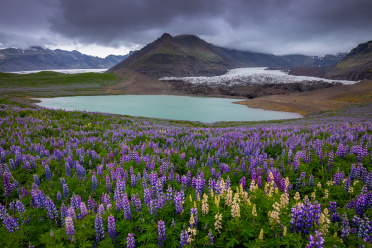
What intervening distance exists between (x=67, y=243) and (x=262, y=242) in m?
3.20

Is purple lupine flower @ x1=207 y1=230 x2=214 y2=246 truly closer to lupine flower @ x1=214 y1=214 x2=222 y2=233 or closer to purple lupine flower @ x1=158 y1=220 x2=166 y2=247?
lupine flower @ x1=214 y1=214 x2=222 y2=233

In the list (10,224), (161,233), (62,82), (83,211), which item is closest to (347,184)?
(161,233)

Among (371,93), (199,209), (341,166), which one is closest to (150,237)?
(199,209)

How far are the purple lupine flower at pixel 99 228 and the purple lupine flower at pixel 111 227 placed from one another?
4.7 inches

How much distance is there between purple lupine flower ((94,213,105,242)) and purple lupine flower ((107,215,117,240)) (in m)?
0.12

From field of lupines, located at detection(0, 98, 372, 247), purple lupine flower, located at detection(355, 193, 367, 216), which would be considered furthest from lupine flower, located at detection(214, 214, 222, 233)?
purple lupine flower, located at detection(355, 193, 367, 216)

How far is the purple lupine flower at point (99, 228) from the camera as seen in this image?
12.0ft

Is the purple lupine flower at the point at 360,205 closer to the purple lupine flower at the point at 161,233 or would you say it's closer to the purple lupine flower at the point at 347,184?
the purple lupine flower at the point at 347,184

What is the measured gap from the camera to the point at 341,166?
6551mm

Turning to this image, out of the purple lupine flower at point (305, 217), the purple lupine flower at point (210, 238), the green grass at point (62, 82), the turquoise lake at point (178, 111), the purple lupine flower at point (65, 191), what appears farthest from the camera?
the green grass at point (62, 82)

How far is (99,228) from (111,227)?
0.82 feet

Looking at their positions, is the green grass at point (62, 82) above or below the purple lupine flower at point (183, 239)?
above

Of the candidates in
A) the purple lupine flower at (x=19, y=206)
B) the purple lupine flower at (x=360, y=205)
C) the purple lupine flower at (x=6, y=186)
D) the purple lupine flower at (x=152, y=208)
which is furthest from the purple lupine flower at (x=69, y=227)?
the purple lupine flower at (x=360, y=205)

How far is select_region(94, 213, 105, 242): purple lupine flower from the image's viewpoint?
12.0 ft
